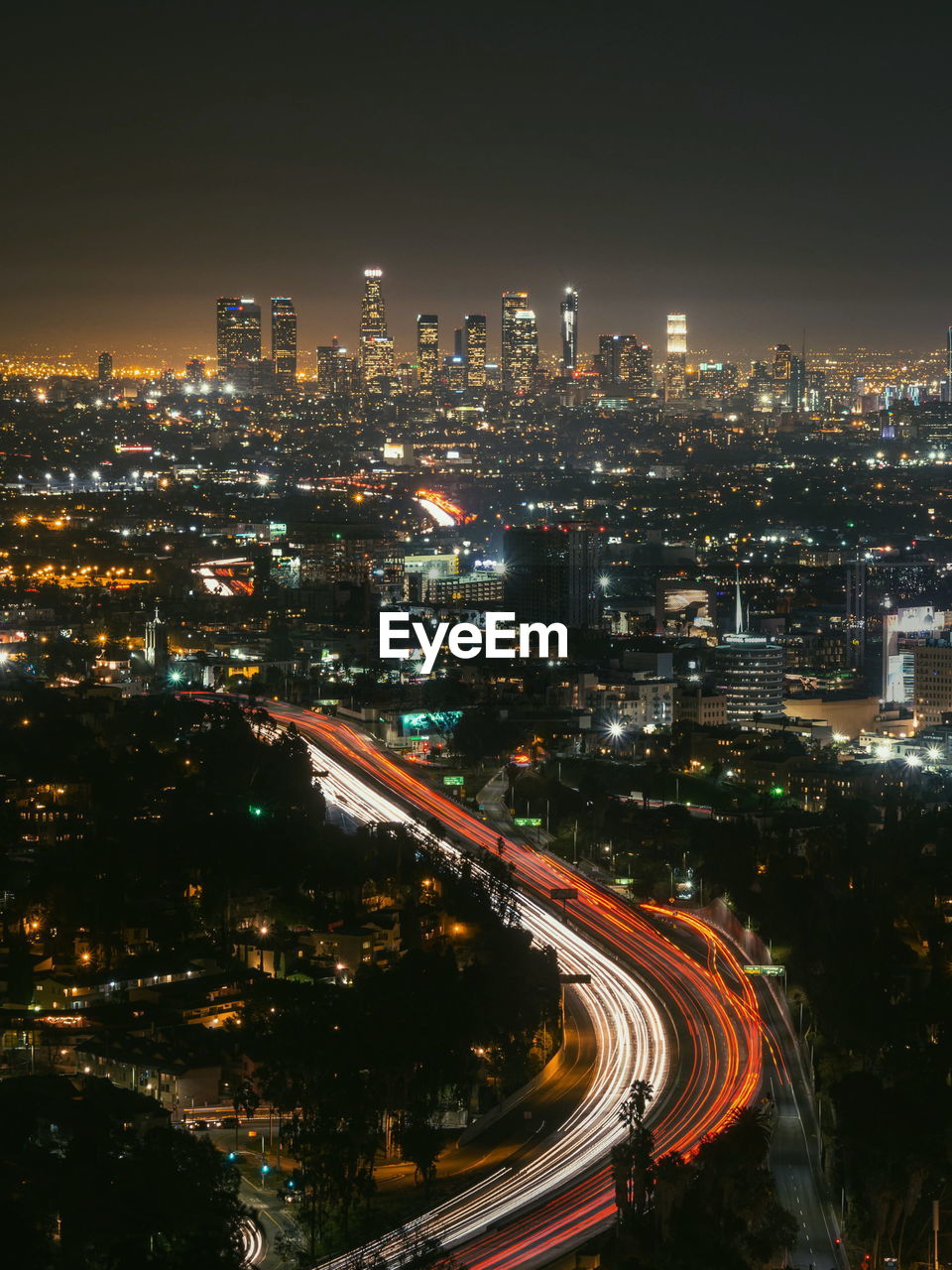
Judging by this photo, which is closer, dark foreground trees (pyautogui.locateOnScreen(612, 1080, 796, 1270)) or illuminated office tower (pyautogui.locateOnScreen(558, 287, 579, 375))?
dark foreground trees (pyautogui.locateOnScreen(612, 1080, 796, 1270))

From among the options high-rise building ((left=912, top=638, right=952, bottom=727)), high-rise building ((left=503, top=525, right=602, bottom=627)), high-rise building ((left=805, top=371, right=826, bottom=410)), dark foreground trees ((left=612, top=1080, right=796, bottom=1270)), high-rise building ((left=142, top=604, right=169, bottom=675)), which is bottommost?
dark foreground trees ((left=612, top=1080, right=796, bottom=1270))

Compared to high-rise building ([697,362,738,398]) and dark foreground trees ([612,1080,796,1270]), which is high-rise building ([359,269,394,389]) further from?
dark foreground trees ([612,1080,796,1270])

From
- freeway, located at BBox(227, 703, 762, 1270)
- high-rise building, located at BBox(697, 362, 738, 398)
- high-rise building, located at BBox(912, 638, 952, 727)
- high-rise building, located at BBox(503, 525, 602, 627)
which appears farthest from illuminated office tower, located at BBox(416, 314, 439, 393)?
freeway, located at BBox(227, 703, 762, 1270)

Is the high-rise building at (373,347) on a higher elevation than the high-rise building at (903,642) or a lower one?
higher

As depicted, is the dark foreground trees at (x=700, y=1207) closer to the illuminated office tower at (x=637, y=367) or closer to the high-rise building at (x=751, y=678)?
the high-rise building at (x=751, y=678)

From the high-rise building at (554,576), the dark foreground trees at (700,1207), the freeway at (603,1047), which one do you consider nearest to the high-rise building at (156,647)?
the high-rise building at (554,576)

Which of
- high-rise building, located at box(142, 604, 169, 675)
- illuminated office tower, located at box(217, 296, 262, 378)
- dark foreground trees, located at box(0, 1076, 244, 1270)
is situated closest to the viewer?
dark foreground trees, located at box(0, 1076, 244, 1270)
